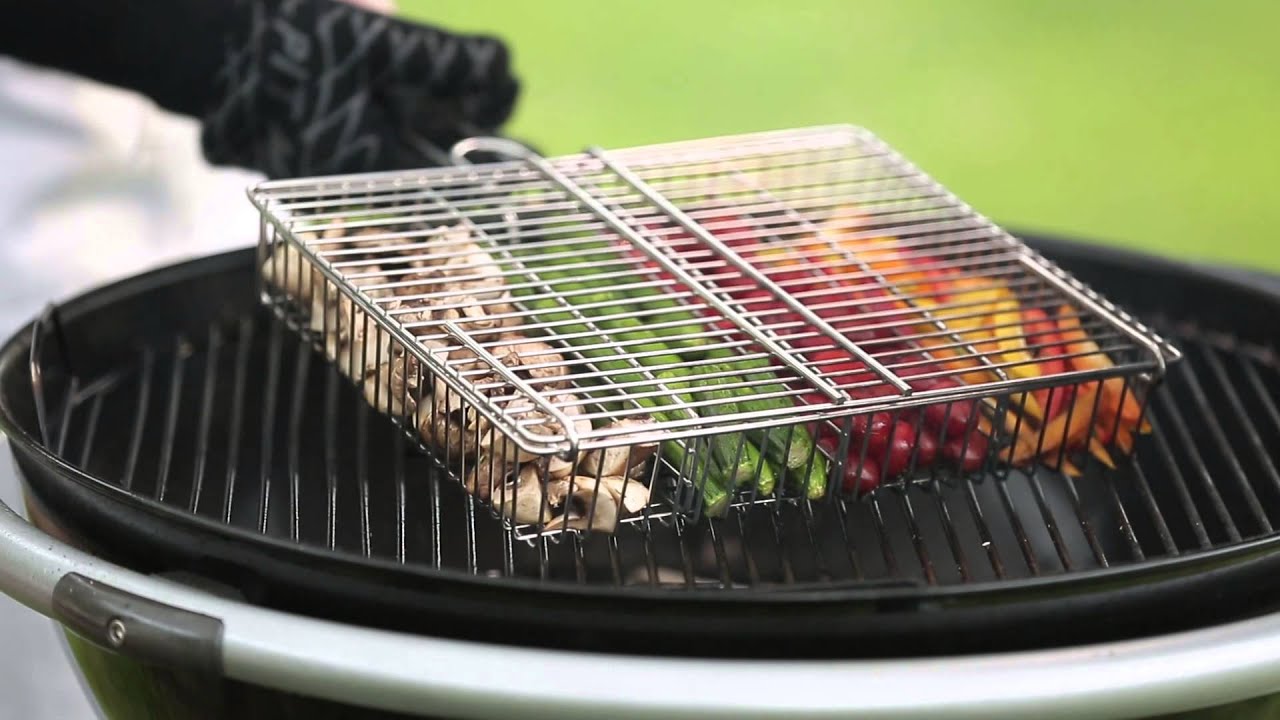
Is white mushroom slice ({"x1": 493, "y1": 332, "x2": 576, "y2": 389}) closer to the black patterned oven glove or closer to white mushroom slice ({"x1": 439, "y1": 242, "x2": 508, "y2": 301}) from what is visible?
white mushroom slice ({"x1": 439, "y1": 242, "x2": 508, "y2": 301})

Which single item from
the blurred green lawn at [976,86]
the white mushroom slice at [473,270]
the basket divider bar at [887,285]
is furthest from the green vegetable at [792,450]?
the blurred green lawn at [976,86]

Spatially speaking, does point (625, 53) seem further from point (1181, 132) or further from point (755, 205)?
point (755, 205)

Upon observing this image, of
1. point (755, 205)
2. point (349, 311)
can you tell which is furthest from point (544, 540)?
point (755, 205)

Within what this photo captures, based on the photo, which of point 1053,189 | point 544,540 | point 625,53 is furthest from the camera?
point 625,53

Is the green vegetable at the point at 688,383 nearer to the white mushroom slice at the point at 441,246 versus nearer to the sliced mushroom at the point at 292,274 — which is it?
the white mushroom slice at the point at 441,246

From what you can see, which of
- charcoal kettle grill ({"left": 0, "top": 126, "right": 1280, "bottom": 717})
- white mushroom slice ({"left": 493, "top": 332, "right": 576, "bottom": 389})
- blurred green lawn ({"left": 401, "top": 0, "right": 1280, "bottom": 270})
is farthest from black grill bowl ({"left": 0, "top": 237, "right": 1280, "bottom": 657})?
blurred green lawn ({"left": 401, "top": 0, "right": 1280, "bottom": 270})

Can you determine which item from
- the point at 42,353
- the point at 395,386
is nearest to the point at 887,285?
the point at 395,386

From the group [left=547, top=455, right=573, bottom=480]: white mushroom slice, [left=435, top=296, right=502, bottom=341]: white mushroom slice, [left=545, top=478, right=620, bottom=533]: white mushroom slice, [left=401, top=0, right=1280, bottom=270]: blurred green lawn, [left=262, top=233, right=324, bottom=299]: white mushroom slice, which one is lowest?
[left=401, top=0, right=1280, bottom=270]: blurred green lawn
